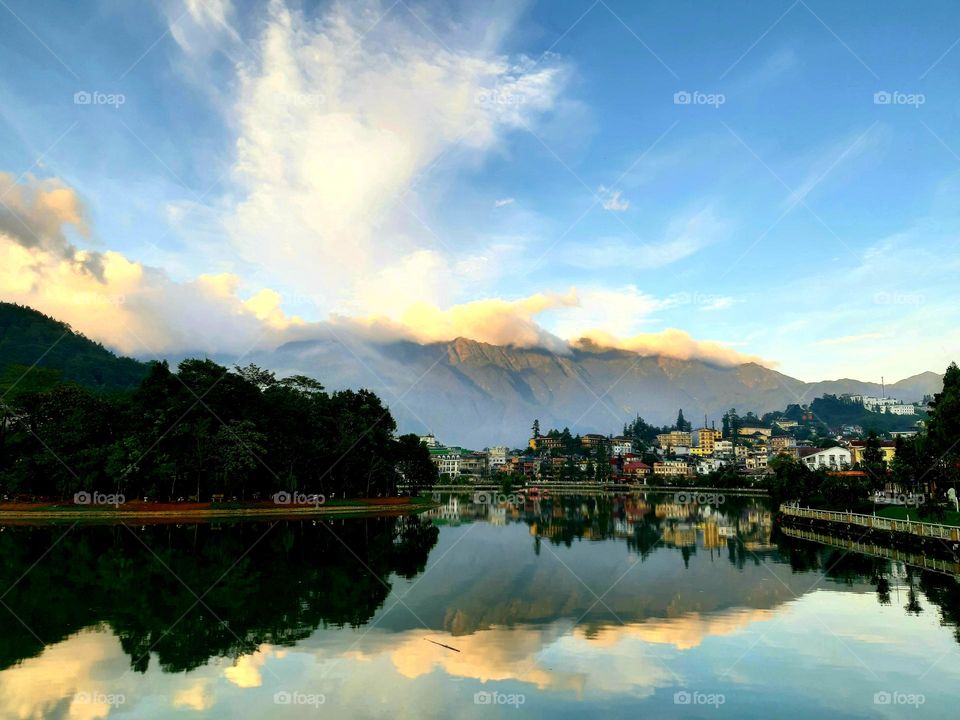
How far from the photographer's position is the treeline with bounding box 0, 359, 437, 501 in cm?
6162

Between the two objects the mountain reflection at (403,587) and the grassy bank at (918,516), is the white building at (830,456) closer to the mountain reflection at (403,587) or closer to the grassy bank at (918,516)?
the grassy bank at (918,516)

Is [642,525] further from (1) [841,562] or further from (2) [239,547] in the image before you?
(2) [239,547]

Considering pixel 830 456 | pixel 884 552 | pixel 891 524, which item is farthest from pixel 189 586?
pixel 830 456

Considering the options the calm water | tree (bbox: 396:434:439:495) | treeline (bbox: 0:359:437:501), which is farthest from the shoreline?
tree (bbox: 396:434:439:495)

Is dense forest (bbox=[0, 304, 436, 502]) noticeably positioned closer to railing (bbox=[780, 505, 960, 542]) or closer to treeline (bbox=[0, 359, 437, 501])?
treeline (bbox=[0, 359, 437, 501])

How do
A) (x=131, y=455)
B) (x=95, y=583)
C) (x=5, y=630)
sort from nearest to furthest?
1. (x=5, y=630)
2. (x=95, y=583)
3. (x=131, y=455)

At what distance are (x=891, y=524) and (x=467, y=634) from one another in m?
35.4

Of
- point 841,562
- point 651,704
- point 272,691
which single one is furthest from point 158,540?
point 841,562

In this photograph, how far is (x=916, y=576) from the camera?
31766 mm

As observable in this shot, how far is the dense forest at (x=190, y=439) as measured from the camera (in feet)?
203

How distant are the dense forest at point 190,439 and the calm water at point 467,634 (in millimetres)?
21308

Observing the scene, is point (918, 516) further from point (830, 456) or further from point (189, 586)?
point (830, 456)

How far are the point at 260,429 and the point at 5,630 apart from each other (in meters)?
49.3

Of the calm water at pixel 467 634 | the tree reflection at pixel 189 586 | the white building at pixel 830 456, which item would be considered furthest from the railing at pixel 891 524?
the white building at pixel 830 456
